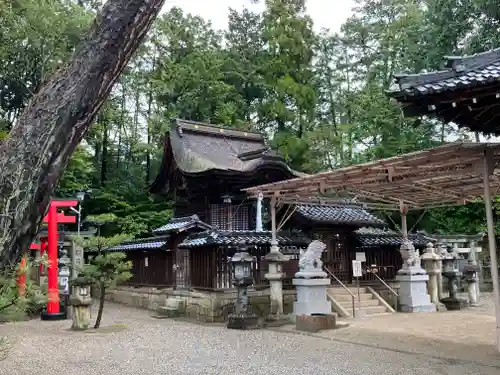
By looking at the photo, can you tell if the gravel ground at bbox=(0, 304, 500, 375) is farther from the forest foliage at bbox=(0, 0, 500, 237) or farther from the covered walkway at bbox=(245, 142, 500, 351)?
the forest foliage at bbox=(0, 0, 500, 237)

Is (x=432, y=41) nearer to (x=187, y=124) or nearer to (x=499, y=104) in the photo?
(x=187, y=124)

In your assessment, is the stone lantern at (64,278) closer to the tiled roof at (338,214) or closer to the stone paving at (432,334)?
the stone paving at (432,334)

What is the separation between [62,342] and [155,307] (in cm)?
690

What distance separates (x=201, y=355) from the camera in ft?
27.1

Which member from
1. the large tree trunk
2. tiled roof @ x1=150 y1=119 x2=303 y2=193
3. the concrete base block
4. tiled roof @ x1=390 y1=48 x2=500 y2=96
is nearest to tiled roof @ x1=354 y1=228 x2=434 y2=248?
tiled roof @ x1=150 y1=119 x2=303 y2=193

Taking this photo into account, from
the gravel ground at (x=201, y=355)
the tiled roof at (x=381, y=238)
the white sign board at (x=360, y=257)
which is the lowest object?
the gravel ground at (x=201, y=355)

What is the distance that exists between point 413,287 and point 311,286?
3.80 metres

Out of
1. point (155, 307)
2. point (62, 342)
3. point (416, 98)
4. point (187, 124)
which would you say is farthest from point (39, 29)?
point (416, 98)

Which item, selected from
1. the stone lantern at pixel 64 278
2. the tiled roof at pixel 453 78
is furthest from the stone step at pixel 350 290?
the tiled roof at pixel 453 78

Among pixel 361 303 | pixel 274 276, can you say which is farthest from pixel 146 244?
pixel 361 303

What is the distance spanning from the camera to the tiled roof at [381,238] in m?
15.3

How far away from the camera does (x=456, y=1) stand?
2092 cm

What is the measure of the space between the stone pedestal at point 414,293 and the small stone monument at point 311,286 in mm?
2986

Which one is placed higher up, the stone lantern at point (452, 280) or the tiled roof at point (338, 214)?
Result: the tiled roof at point (338, 214)
